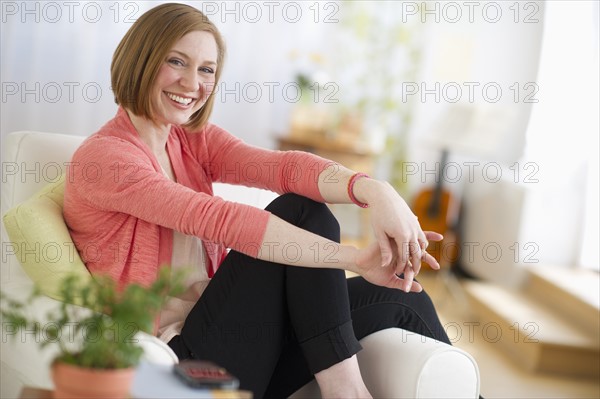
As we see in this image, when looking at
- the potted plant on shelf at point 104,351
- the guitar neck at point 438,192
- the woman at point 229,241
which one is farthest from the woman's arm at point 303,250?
the guitar neck at point 438,192

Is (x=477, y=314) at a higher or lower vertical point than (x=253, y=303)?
lower

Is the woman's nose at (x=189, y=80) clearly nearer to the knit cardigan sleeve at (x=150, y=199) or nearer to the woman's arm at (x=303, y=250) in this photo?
the knit cardigan sleeve at (x=150, y=199)

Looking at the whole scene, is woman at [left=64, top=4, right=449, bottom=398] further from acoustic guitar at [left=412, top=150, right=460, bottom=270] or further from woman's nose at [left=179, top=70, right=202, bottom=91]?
acoustic guitar at [left=412, top=150, right=460, bottom=270]

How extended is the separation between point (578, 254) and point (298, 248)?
9.77 feet

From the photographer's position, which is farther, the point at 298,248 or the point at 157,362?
the point at 298,248

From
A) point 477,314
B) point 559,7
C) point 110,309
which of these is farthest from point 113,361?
point 559,7

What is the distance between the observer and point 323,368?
1582 millimetres

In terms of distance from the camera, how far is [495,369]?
10.8ft

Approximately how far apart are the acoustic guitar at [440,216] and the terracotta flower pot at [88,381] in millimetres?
3952

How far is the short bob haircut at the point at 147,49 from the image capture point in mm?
1751

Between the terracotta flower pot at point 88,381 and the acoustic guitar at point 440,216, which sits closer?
the terracotta flower pot at point 88,381

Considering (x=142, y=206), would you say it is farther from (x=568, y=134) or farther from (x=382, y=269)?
(x=568, y=134)

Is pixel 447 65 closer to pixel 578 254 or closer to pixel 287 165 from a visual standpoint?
pixel 578 254

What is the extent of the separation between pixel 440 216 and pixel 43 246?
11.6 ft
